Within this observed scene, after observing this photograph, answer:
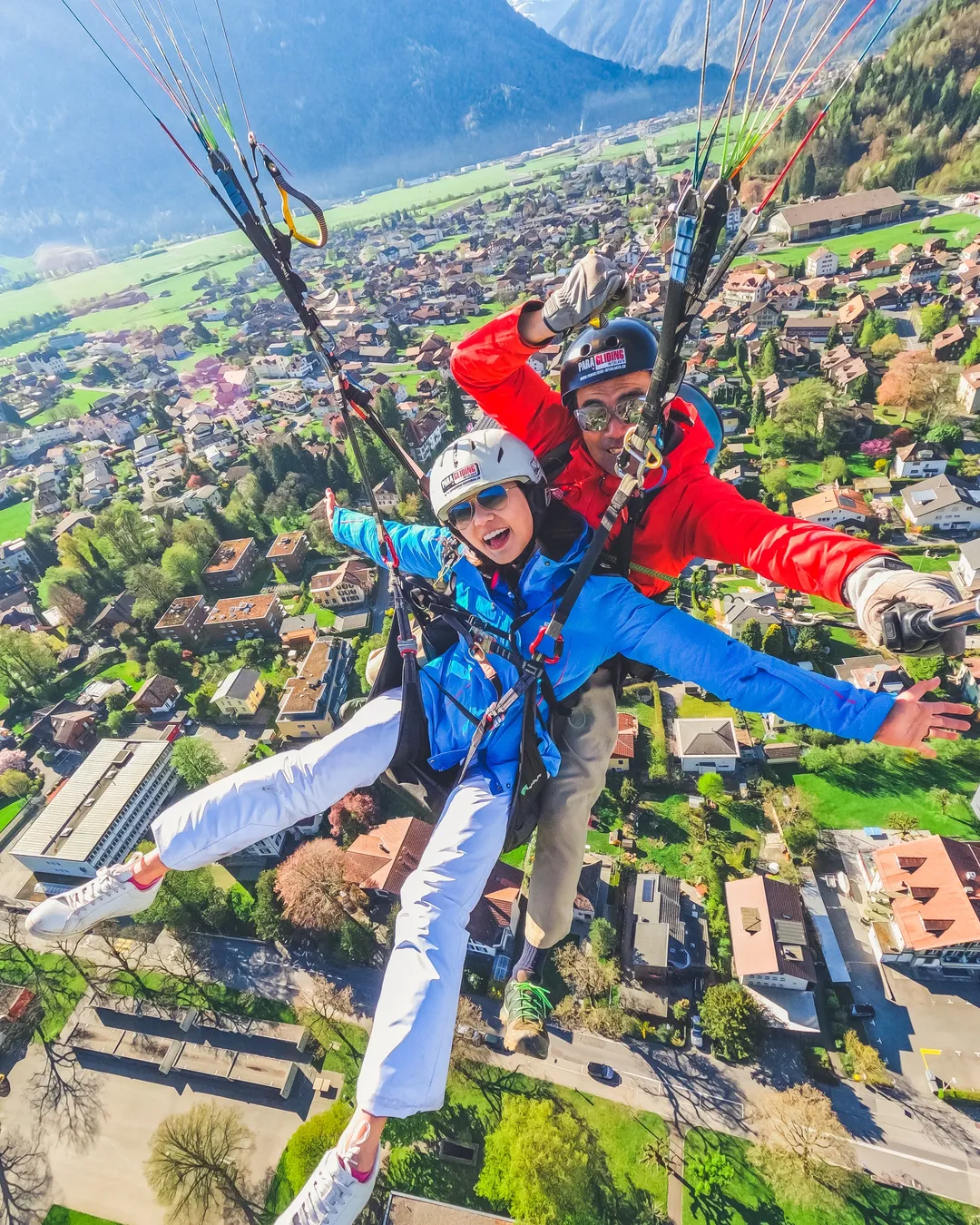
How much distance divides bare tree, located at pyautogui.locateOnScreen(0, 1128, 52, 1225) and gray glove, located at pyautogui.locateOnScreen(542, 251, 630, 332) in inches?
704

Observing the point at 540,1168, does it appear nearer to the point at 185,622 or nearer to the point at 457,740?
the point at 457,740

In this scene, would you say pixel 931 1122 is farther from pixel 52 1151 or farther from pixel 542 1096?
pixel 52 1151

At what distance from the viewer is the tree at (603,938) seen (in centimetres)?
1299

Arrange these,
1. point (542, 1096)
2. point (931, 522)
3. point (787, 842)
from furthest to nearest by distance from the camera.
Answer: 1. point (931, 522)
2. point (787, 842)
3. point (542, 1096)

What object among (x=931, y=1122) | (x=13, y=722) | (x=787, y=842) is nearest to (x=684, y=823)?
(x=787, y=842)

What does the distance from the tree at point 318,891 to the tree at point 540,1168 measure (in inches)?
210

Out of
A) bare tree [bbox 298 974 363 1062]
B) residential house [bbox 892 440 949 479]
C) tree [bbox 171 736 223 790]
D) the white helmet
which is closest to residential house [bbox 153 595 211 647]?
tree [bbox 171 736 223 790]

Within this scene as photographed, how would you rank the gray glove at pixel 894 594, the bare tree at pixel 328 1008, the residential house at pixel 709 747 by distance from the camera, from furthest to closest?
the residential house at pixel 709 747 → the bare tree at pixel 328 1008 → the gray glove at pixel 894 594

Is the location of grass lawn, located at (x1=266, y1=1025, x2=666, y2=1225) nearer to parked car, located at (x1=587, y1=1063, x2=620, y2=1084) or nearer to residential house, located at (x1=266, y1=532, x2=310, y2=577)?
parked car, located at (x1=587, y1=1063, x2=620, y2=1084)

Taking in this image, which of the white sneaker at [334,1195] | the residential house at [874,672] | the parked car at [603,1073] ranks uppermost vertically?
the white sneaker at [334,1195]

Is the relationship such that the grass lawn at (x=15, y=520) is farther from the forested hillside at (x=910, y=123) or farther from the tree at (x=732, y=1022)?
the forested hillside at (x=910, y=123)

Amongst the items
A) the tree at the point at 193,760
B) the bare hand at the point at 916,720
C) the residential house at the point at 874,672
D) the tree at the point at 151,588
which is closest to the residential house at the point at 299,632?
the tree at the point at 193,760

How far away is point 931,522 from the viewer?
21.9 meters

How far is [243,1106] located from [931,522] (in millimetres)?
25239
